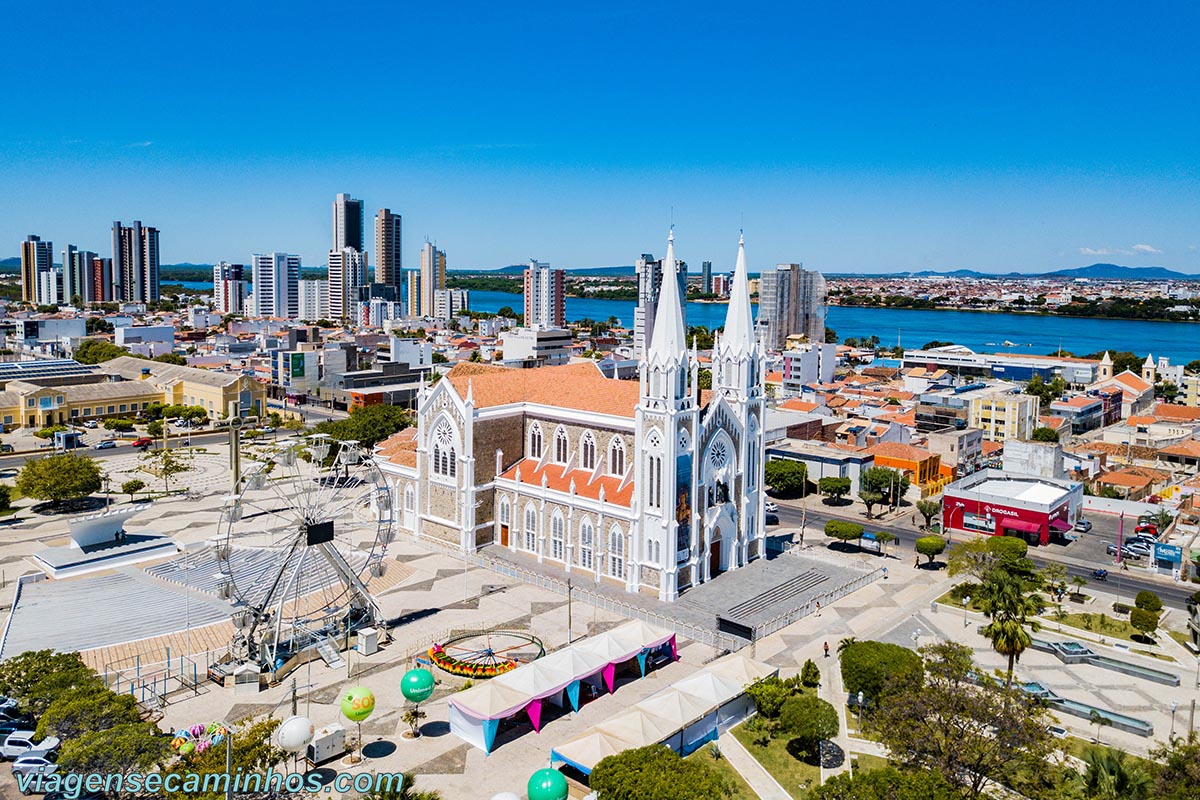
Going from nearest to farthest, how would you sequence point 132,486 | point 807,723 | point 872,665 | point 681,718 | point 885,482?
point 807,723, point 681,718, point 872,665, point 132,486, point 885,482

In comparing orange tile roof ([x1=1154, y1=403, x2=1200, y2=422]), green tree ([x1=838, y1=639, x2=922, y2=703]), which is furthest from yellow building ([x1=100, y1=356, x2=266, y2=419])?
orange tile roof ([x1=1154, y1=403, x2=1200, y2=422])

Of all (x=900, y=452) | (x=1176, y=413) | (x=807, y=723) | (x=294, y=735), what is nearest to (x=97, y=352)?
(x=900, y=452)

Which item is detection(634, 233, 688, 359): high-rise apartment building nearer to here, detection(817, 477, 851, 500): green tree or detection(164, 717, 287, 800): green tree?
detection(817, 477, 851, 500): green tree

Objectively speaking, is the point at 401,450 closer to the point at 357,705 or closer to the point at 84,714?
the point at 357,705

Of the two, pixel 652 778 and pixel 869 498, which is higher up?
pixel 869 498

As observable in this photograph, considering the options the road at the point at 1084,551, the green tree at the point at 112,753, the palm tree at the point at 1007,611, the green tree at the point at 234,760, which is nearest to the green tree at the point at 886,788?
the palm tree at the point at 1007,611

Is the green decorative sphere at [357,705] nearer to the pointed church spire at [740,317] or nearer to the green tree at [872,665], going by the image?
the green tree at [872,665]
